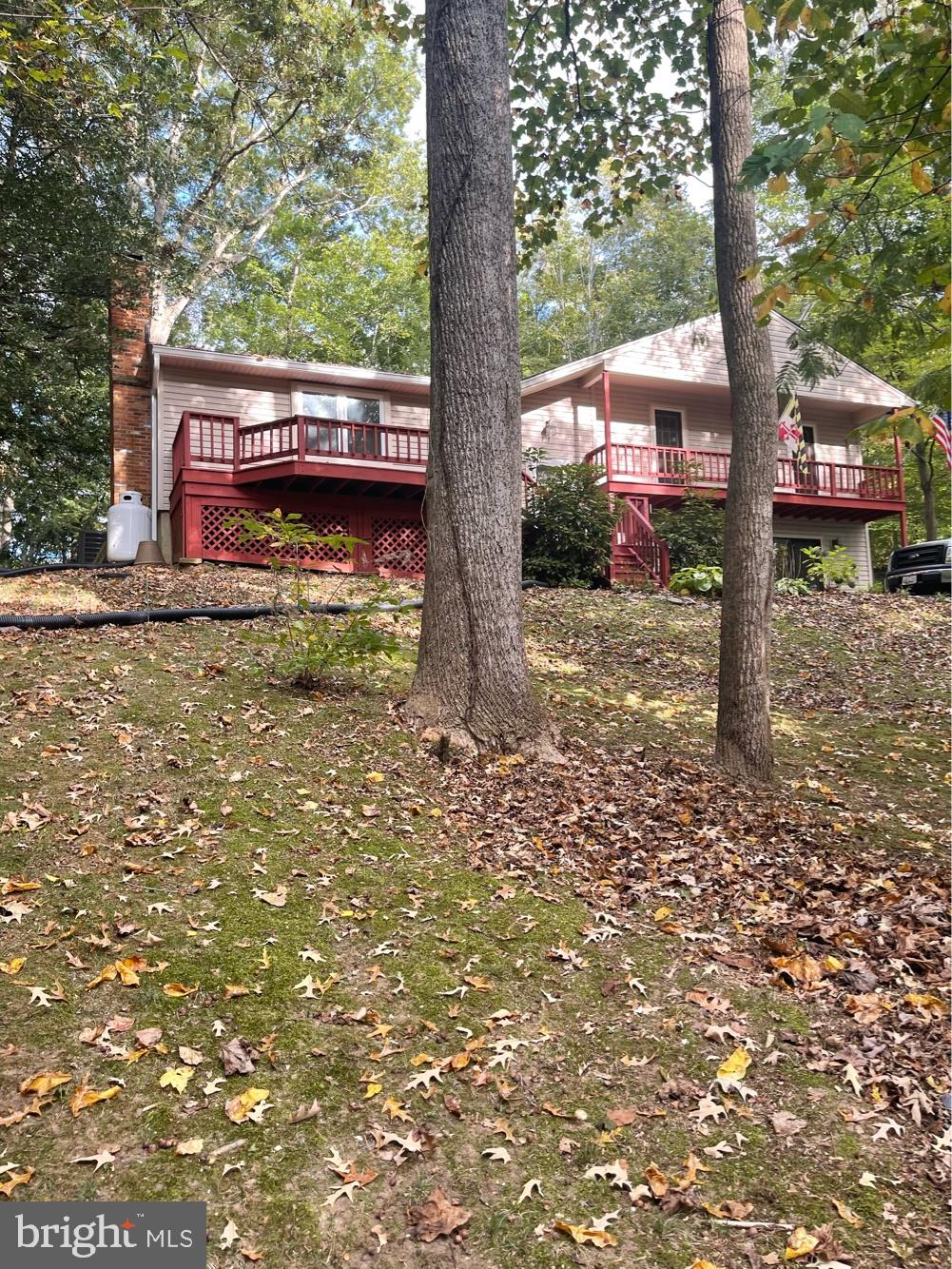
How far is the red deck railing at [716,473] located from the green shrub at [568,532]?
261cm

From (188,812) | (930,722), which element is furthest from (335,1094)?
(930,722)

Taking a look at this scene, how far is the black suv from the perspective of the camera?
18.3 metres

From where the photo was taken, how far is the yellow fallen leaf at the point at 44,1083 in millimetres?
2859

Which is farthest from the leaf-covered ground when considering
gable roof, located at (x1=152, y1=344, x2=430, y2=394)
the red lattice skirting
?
gable roof, located at (x1=152, y1=344, x2=430, y2=394)

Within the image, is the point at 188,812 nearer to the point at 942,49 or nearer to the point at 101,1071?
the point at 101,1071

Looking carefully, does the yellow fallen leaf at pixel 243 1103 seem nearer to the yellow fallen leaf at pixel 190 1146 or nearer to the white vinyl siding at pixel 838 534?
the yellow fallen leaf at pixel 190 1146

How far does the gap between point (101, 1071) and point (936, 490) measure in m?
36.2

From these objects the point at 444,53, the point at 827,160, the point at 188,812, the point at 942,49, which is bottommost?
the point at 188,812

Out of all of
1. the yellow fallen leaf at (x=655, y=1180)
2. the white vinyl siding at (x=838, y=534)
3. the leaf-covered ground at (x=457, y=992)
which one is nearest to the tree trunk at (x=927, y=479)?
the white vinyl siding at (x=838, y=534)

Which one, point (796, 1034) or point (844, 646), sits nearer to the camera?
point (796, 1034)

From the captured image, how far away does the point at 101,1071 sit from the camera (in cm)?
298

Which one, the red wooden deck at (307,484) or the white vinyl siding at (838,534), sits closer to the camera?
the red wooden deck at (307,484)

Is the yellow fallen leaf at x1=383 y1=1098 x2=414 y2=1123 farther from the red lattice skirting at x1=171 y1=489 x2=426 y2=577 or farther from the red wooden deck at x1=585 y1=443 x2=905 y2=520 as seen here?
the red wooden deck at x1=585 y1=443 x2=905 y2=520
